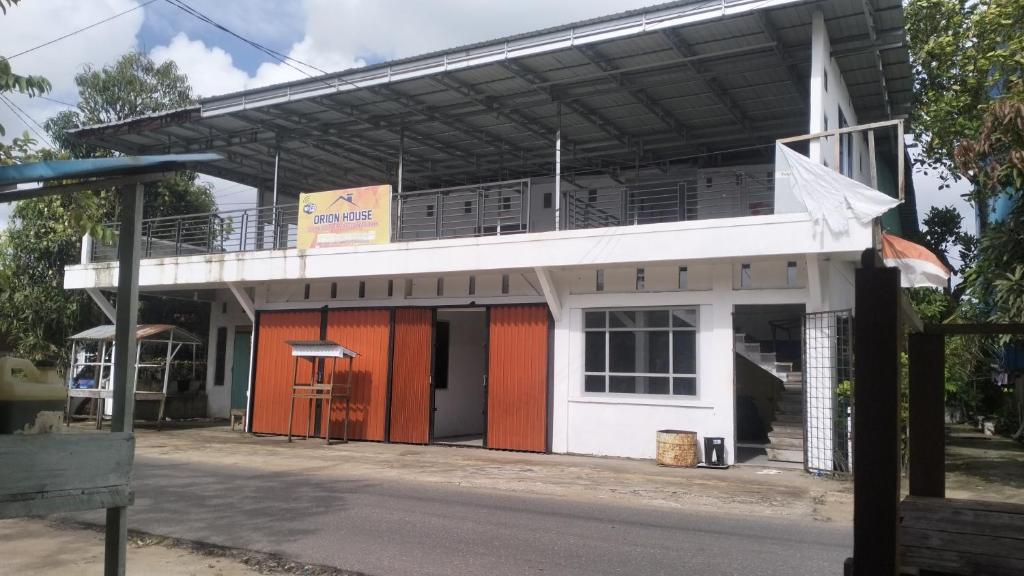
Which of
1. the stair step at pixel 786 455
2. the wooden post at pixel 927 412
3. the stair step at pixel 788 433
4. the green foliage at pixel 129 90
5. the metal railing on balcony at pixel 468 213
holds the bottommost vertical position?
the stair step at pixel 786 455

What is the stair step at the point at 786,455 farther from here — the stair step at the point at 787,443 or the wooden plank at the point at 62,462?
Answer: the wooden plank at the point at 62,462

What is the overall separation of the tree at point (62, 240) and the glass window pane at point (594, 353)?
14.2 meters

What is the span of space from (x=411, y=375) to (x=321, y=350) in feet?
6.62

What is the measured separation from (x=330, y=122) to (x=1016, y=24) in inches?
566


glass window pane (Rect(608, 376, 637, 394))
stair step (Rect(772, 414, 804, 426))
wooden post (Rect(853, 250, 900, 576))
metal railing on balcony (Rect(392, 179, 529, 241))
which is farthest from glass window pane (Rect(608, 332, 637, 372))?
wooden post (Rect(853, 250, 900, 576))

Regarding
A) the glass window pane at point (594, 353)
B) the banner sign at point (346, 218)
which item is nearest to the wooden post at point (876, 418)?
the glass window pane at point (594, 353)

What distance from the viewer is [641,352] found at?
48.1ft

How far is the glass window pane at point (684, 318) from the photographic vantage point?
1419 cm

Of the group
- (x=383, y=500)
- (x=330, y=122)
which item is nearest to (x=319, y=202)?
(x=330, y=122)

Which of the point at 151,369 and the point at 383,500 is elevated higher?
the point at 151,369

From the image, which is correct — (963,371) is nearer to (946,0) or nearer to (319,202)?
(946,0)

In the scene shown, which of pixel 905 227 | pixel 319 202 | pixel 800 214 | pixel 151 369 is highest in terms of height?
pixel 905 227

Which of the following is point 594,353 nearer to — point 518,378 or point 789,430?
point 518,378

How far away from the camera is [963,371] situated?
19938 mm
